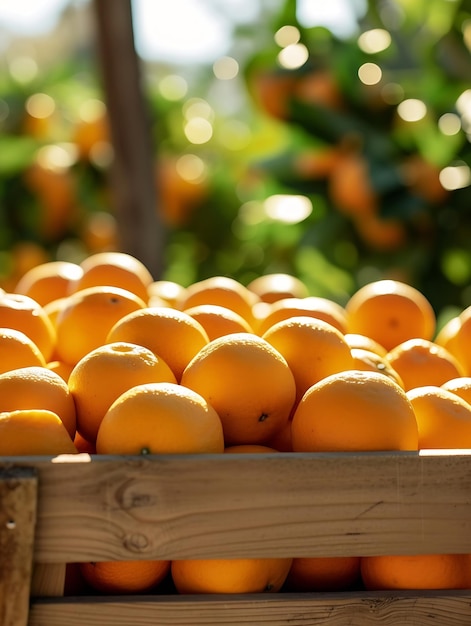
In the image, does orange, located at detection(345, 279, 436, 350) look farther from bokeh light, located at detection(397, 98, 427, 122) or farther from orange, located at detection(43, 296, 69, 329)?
bokeh light, located at detection(397, 98, 427, 122)

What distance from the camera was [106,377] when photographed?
0.87 m

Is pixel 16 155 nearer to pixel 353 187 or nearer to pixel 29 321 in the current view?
pixel 353 187

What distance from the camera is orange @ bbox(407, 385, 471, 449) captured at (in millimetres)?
859

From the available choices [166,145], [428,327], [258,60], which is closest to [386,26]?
[258,60]

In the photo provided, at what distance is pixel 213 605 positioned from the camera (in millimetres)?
751

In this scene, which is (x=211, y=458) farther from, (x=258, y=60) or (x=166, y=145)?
(x=166, y=145)

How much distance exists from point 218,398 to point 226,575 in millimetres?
182

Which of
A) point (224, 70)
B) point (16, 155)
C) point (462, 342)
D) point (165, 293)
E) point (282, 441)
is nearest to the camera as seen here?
point (282, 441)

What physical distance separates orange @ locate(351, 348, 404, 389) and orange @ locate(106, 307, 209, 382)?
181mm

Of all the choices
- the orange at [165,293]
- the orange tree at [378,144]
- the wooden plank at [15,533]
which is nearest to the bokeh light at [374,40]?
the orange tree at [378,144]

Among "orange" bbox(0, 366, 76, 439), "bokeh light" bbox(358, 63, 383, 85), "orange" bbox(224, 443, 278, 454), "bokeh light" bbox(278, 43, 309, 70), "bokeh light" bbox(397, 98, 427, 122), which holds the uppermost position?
"bokeh light" bbox(278, 43, 309, 70)

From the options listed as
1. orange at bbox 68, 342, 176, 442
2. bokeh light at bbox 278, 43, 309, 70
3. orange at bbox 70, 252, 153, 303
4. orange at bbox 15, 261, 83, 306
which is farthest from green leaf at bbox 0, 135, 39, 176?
orange at bbox 68, 342, 176, 442

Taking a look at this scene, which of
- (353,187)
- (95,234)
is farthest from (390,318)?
(95,234)

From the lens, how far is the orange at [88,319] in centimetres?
104
